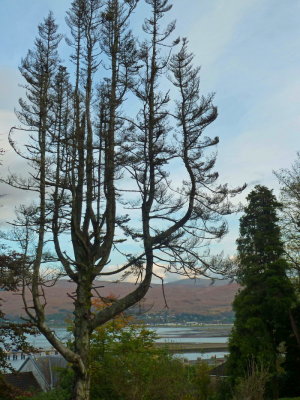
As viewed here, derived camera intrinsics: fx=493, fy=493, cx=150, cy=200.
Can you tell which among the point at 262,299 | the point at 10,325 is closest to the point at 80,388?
the point at 10,325

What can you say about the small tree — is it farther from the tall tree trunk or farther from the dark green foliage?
the tall tree trunk

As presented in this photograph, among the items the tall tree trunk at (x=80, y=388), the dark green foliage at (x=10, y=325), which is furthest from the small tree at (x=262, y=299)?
the tall tree trunk at (x=80, y=388)

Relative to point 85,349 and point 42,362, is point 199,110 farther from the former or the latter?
point 42,362

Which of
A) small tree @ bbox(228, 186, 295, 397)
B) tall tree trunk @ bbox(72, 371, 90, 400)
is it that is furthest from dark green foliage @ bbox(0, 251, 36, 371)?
small tree @ bbox(228, 186, 295, 397)

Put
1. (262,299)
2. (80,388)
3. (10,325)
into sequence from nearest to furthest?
(80,388)
(10,325)
(262,299)

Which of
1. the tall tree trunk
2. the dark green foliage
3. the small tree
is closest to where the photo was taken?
the tall tree trunk

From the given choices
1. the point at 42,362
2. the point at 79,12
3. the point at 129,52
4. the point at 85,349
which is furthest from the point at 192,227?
the point at 42,362

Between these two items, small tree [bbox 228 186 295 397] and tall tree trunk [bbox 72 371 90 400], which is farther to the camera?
small tree [bbox 228 186 295 397]

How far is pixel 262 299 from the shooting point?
25875mm

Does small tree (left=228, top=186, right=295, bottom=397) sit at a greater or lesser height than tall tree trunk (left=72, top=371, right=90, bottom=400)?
greater

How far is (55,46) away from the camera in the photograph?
57.3 feet

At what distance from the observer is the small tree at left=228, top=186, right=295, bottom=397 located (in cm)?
2470

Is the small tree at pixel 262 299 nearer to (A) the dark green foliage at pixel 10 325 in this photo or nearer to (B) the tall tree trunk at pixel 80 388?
(A) the dark green foliage at pixel 10 325

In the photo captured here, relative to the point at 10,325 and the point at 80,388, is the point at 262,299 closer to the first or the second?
the point at 10,325
